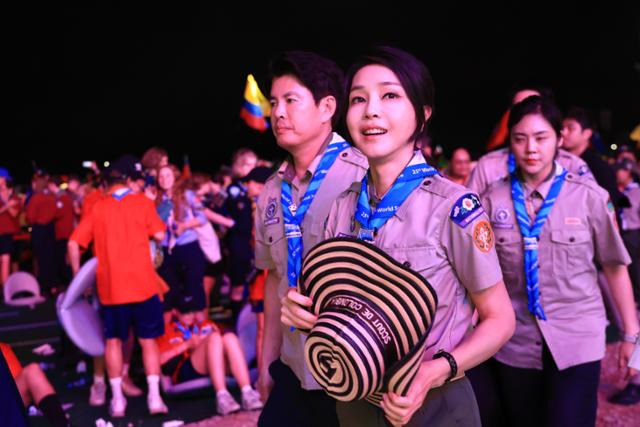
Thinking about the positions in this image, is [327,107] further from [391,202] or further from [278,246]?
[391,202]

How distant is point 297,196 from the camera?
8.48 ft

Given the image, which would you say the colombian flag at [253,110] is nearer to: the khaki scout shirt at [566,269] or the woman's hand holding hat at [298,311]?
the khaki scout shirt at [566,269]

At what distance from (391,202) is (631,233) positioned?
23.8 feet

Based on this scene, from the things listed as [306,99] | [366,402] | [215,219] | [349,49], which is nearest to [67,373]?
[215,219]

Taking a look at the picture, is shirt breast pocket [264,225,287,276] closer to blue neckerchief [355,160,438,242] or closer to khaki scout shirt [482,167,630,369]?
blue neckerchief [355,160,438,242]

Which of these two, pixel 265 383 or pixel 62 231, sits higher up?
pixel 265 383

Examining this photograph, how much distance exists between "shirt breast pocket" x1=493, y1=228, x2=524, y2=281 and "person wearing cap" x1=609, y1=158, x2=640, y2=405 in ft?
8.62

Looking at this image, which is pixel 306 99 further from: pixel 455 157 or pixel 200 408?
pixel 455 157

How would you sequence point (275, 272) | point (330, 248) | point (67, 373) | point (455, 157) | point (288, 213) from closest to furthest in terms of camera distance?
point (330, 248) < point (288, 213) < point (275, 272) < point (67, 373) < point (455, 157)

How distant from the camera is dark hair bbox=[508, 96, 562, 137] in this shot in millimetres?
2842

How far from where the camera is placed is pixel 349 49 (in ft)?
80.6

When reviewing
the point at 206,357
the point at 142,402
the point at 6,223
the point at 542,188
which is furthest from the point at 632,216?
the point at 6,223

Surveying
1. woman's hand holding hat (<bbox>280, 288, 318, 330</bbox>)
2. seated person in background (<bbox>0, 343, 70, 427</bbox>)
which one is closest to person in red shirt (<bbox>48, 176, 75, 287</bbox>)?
seated person in background (<bbox>0, 343, 70, 427</bbox>)

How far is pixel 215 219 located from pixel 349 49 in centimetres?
1827
